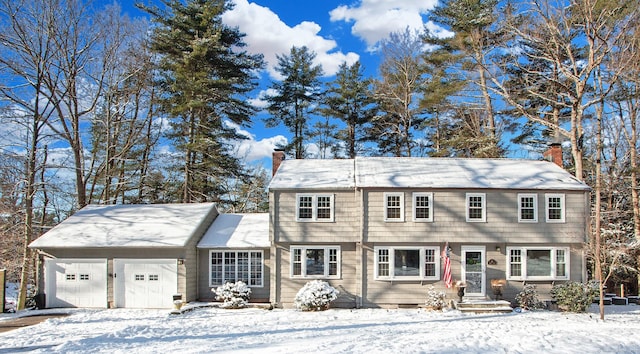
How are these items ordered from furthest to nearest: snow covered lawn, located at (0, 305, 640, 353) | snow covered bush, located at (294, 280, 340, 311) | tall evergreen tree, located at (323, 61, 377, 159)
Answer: tall evergreen tree, located at (323, 61, 377, 159) → snow covered bush, located at (294, 280, 340, 311) → snow covered lawn, located at (0, 305, 640, 353)

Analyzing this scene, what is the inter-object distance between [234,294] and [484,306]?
31.9 ft

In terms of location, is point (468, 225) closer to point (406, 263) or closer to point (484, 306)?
point (406, 263)

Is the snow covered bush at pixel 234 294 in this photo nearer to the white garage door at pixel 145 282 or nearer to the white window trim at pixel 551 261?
the white garage door at pixel 145 282

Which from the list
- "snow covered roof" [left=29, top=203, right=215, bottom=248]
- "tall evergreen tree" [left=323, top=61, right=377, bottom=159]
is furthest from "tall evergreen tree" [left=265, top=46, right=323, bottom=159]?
"snow covered roof" [left=29, top=203, right=215, bottom=248]

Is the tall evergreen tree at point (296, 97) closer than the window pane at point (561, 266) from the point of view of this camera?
No

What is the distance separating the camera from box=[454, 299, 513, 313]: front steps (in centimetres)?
1780

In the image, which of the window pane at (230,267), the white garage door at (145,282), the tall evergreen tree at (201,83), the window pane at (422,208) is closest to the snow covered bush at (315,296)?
the window pane at (230,267)

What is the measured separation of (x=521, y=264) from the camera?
19391 millimetres

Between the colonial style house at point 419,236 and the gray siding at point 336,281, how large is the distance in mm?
40

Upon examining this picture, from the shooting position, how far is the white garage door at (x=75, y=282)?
19656mm

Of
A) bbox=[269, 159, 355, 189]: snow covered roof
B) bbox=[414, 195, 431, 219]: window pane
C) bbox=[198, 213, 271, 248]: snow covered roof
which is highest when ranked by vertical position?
bbox=[269, 159, 355, 189]: snow covered roof

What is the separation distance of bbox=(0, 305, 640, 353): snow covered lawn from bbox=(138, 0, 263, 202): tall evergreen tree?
38.8ft

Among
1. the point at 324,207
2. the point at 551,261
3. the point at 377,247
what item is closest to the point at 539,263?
the point at 551,261

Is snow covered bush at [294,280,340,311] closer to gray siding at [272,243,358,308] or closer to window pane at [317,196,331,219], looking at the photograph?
gray siding at [272,243,358,308]
